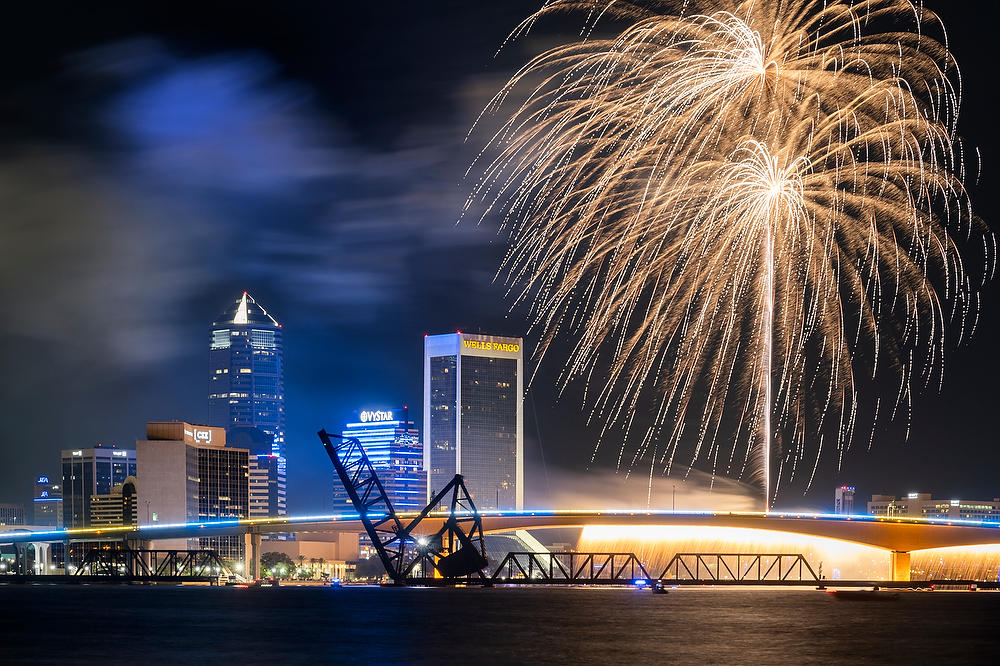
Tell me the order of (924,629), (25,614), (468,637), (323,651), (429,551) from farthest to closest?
(429,551), (25,614), (924,629), (468,637), (323,651)

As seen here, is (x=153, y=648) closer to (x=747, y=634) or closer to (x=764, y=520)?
(x=747, y=634)

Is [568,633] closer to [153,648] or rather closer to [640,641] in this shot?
[640,641]

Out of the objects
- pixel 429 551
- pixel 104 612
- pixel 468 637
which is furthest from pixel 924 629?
pixel 429 551

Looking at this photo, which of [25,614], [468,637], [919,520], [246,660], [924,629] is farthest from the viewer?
[919,520]

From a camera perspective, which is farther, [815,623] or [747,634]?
[815,623]

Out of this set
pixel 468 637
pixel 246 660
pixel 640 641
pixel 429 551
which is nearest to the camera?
pixel 246 660

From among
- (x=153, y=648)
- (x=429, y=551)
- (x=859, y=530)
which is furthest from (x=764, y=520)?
(x=153, y=648)
